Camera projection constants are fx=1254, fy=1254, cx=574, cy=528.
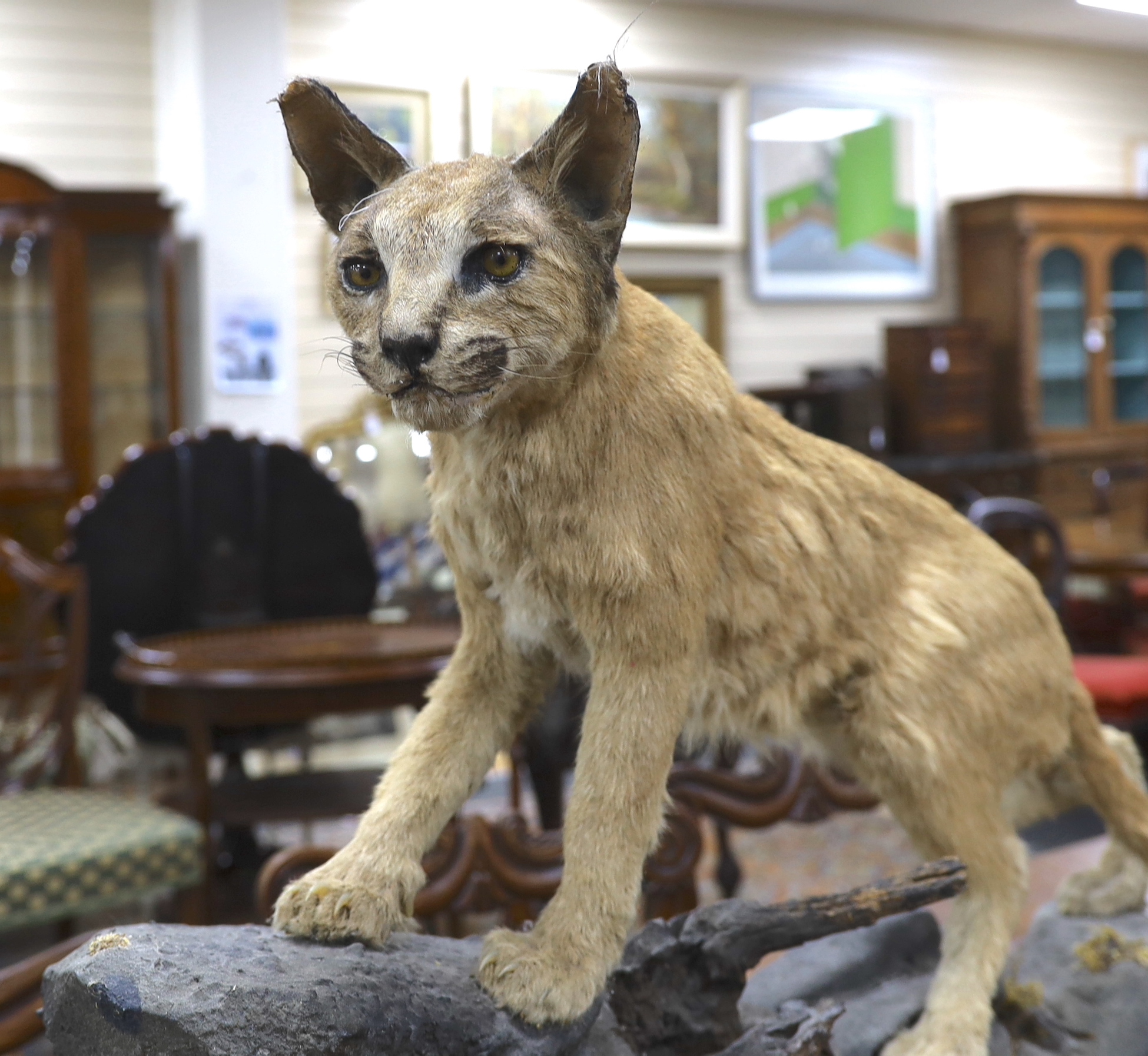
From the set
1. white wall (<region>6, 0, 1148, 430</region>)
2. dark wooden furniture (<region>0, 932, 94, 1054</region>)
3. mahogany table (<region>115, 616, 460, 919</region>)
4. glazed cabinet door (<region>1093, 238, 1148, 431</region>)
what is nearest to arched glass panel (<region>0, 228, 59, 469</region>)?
white wall (<region>6, 0, 1148, 430</region>)

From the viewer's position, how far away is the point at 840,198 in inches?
253

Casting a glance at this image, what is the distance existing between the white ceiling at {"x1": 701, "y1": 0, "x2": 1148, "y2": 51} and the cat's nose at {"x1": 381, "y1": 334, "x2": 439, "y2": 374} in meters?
5.74

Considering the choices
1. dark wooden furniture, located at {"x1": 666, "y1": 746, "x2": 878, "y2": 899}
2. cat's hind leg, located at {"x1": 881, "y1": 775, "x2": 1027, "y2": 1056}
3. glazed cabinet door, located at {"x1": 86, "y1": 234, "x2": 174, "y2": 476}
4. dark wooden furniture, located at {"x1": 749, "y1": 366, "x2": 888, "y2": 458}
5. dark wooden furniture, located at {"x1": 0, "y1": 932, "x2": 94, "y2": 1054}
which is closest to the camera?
cat's hind leg, located at {"x1": 881, "y1": 775, "x2": 1027, "y2": 1056}

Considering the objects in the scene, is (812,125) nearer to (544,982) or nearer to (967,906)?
(967,906)

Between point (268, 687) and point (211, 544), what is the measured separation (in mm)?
1203

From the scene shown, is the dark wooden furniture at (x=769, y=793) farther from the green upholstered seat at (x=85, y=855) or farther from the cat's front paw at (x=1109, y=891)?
the green upholstered seat at (x=85, y=855)

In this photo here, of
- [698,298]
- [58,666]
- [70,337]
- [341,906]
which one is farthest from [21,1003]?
[698,298]

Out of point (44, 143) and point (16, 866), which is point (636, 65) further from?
point (16, 866)

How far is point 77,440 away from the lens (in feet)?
16.0

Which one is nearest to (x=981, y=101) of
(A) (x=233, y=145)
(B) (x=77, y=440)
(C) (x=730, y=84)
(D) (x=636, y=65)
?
(C) (x=730, y=84)

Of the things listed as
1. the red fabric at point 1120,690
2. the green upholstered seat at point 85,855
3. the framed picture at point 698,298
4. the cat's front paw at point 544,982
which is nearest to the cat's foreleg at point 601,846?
the cat's front paw at point 544,982

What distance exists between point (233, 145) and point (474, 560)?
4.42 m

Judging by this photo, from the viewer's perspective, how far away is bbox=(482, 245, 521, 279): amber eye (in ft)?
2.84

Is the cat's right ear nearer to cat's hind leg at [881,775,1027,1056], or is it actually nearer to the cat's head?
the cat's head
